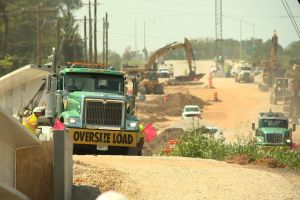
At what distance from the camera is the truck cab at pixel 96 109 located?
24875 millimetres

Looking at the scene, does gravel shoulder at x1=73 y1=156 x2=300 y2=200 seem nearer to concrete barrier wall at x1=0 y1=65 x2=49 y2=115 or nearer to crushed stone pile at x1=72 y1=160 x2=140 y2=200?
crushed stone pile at x1=72 y1=160 x2=140 y2=200

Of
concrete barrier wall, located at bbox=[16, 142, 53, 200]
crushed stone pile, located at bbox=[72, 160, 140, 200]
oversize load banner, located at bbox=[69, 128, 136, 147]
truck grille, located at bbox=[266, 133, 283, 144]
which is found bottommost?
truck grille, located at bbox=[266, 133, 283, 144]

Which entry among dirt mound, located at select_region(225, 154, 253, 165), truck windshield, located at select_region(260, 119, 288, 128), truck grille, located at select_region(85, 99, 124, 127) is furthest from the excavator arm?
dirt mound, located at select_region(225, 154, 253, 165)

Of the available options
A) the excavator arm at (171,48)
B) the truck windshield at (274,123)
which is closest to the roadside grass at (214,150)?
the truck windshield at (274,123)

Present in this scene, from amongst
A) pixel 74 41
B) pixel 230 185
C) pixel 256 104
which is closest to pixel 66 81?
pixel 230 185

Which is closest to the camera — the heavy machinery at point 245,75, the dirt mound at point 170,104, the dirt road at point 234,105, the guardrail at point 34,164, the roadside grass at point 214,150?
the guardrail at point 34,164

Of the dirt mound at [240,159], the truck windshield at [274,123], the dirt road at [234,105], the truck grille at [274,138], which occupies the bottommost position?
the dirt road at [234,105]

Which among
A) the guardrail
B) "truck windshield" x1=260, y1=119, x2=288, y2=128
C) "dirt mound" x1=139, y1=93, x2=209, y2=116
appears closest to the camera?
the guardrail

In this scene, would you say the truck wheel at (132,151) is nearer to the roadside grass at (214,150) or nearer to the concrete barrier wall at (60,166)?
the roadside grass at (214,150)

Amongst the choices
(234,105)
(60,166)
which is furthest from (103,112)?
(234,105)

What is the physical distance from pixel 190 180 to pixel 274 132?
966 inches

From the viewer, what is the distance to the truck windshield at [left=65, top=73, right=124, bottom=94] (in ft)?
84.1

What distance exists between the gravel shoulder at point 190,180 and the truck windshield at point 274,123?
21.8 metres

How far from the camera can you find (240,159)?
22.3 metres
